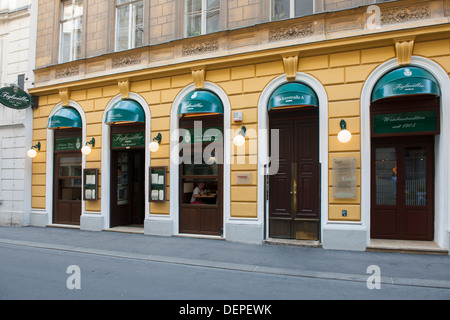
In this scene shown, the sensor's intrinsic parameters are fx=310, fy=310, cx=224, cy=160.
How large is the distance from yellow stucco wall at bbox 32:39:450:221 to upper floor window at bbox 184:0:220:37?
137 centimetres

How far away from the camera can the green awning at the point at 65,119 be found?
35.6 ft

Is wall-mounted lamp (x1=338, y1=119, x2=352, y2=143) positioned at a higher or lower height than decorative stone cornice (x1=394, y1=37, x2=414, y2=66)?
lower

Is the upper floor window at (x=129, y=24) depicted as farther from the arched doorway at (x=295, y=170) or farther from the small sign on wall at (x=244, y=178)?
the small sign on wall at (x=244, y=178)

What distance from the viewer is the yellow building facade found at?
741 cm

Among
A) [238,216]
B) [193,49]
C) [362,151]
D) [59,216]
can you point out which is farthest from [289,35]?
[59,216]

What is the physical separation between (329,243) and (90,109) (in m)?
8.91

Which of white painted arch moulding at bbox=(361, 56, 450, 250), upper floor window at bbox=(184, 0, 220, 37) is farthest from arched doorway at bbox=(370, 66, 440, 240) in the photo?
upper floor window at bbox=(184, 0, 220, 37)

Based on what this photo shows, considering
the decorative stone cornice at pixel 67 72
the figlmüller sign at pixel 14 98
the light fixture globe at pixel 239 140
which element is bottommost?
the light fixture globe at pixel 239 140

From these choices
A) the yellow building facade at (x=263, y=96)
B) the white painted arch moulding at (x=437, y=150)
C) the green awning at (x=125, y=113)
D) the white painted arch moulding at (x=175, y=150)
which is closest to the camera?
the white painted arch moulding at (x=437, y=150)

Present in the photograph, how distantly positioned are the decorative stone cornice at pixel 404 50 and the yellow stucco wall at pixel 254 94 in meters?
0.16

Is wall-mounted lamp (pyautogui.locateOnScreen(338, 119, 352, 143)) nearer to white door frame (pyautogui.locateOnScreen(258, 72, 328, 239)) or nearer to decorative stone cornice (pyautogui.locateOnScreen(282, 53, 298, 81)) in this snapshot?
white door frame (pyautogui.locateOnScreen(258, 72, 328, 239))

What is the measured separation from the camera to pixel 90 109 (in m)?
10.9

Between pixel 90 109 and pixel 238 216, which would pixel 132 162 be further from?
pixel 238 216

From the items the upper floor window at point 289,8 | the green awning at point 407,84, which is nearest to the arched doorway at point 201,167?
the upper floor window at point 289,8
